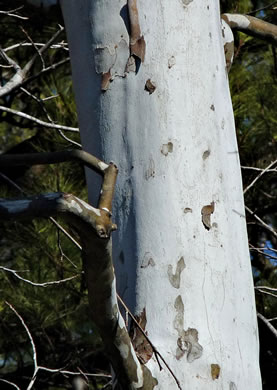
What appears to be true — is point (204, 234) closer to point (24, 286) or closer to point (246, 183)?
point (246, 183)

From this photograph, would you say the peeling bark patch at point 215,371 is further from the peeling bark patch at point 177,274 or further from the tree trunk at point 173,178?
the peeling bark patch at point 177,274

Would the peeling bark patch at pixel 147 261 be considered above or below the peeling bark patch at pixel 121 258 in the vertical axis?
below

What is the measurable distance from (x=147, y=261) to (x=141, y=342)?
115 mm

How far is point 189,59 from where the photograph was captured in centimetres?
132

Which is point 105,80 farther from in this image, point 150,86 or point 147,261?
point 147,261

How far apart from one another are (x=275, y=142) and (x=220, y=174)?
63.0 inches

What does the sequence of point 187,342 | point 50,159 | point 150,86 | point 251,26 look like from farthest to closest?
1. point 251,26
2. point 150,86
3. point 187,342
4. point 50,159

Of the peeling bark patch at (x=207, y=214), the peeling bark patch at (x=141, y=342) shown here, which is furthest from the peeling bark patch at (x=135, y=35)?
the peeling bark patch at (x=141, y=342)

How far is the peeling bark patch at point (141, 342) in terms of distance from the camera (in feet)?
3.88

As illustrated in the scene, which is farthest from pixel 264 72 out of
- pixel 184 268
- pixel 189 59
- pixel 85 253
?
pixel 85 253

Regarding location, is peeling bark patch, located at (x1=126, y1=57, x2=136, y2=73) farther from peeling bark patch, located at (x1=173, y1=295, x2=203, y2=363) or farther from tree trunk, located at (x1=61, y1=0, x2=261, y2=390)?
peeling bark patch, located at (x1=173, y1=295, x2=203, y2=363)

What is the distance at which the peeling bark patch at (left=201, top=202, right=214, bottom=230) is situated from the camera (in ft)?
4.06

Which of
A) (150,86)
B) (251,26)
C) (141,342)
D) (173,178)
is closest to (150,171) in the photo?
(173,178)

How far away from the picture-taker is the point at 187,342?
1.19 m
